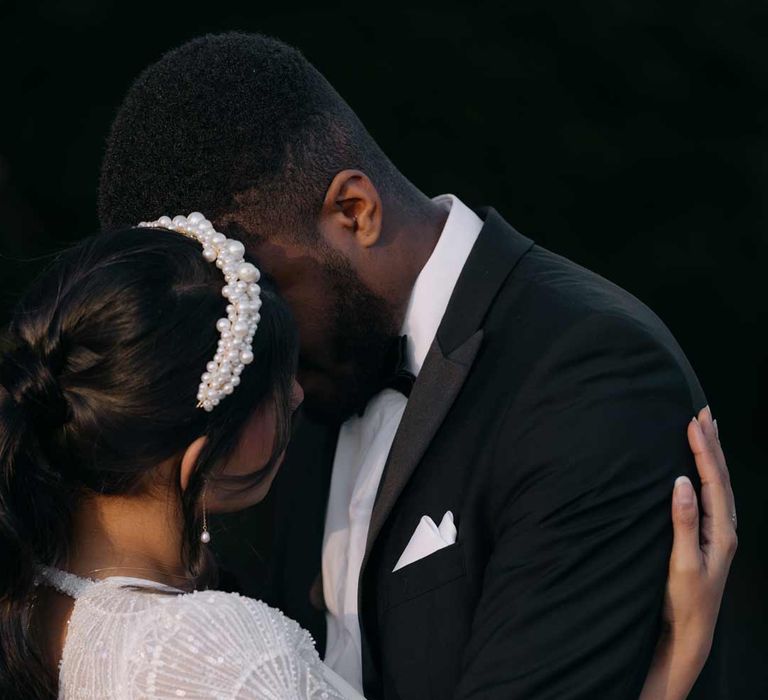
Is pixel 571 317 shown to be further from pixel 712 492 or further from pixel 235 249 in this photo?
pixel 235 249

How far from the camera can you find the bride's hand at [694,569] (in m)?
2.03

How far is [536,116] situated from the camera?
3.80 meters

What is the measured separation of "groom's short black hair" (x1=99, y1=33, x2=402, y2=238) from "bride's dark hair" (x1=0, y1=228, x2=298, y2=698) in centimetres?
30

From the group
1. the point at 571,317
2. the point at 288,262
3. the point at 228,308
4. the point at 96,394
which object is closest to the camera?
the point at 96,394

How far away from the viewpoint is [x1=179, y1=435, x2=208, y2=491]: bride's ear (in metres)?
1.90

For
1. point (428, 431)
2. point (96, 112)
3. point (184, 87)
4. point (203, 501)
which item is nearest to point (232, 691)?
point (203, 501)

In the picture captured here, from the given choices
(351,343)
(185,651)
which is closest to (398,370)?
(351,343)

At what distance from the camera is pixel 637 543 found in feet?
6.62

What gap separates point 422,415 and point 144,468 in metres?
0.56

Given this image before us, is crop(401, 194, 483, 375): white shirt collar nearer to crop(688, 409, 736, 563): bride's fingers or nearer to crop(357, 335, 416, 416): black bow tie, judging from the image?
crop(357, 335, 416, 416): black bow tie

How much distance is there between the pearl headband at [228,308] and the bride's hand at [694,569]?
0.74m

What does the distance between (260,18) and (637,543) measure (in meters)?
2.26

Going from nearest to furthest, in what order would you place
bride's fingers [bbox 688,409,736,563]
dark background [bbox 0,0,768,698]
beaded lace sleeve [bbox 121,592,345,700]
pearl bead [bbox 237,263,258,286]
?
beaded lace sleeve [bbox 121,592,345,700]
pearl bead [bbox 237,263,258,286]
bride's fingers [bbox 688,409,736,563]
dark background [bbox 0,0,768,698]

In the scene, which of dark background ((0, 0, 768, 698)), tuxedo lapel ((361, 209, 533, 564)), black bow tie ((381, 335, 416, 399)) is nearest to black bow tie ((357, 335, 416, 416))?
black bow tie ((381, 335, 416, 399))
